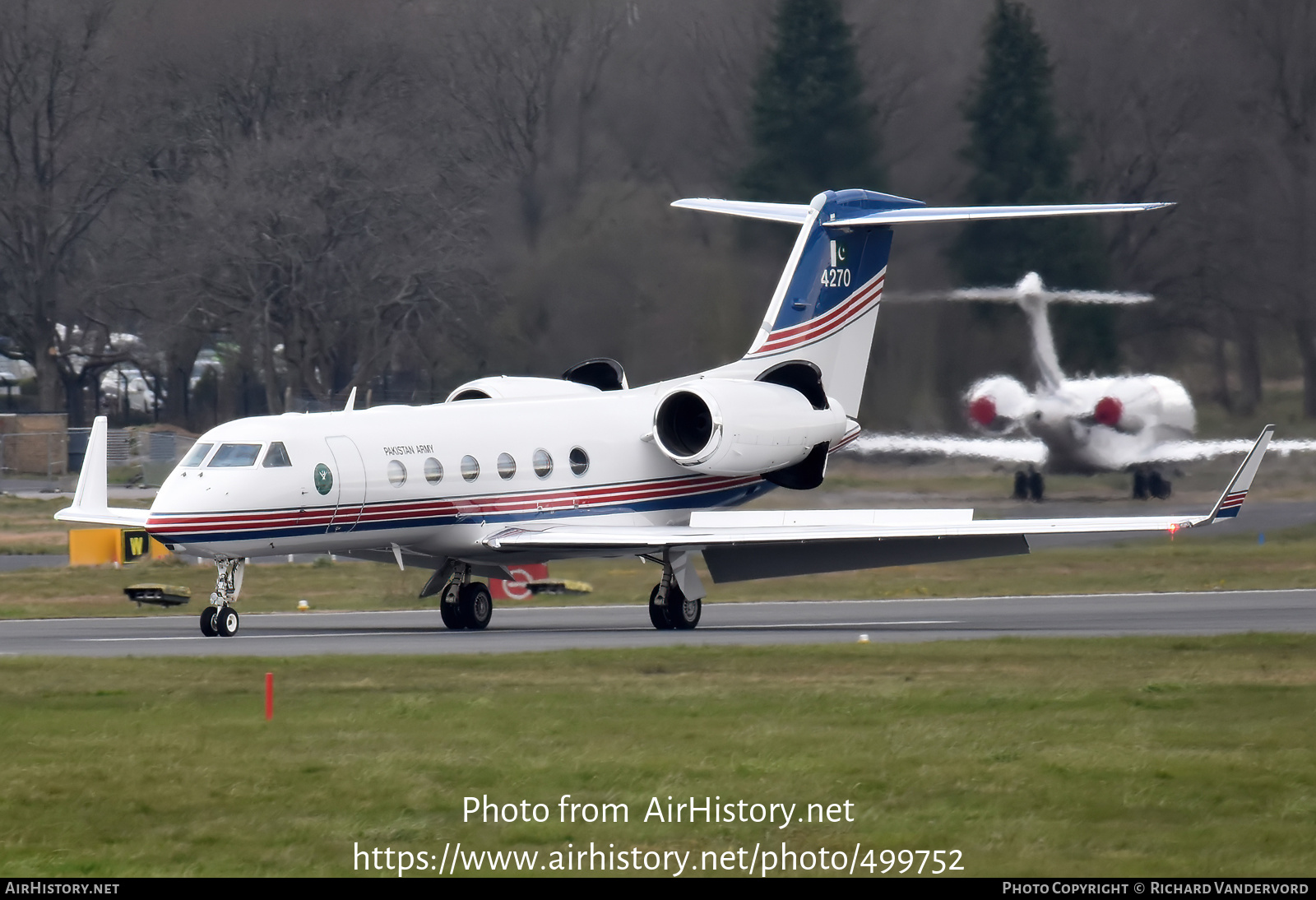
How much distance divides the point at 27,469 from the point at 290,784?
5463 centimetres

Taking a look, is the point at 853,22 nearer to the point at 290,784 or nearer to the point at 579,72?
the point at 579,72

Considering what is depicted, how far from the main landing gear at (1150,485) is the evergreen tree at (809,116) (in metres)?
8.47

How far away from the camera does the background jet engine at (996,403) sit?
38188 mm

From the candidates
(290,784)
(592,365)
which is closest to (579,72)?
(592,365)

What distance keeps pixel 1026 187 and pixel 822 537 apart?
18.9m

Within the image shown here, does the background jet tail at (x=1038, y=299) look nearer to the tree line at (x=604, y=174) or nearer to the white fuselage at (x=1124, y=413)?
the tree line at (x=604, y=174)

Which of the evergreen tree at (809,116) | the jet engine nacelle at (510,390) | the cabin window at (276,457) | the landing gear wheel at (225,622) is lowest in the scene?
the landing gear wheel at (225,622)

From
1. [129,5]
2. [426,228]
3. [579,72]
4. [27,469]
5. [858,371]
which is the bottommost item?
[27,469]

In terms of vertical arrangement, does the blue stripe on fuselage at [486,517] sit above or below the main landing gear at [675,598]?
above

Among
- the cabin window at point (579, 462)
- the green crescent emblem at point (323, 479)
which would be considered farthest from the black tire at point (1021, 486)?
the green crescent emblem at point (323, 479)

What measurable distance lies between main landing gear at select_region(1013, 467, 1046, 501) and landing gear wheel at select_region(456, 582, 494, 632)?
15409 mm

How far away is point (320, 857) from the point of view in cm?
1054

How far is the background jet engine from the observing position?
38188 millimetres

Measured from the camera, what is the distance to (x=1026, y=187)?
4156cm
